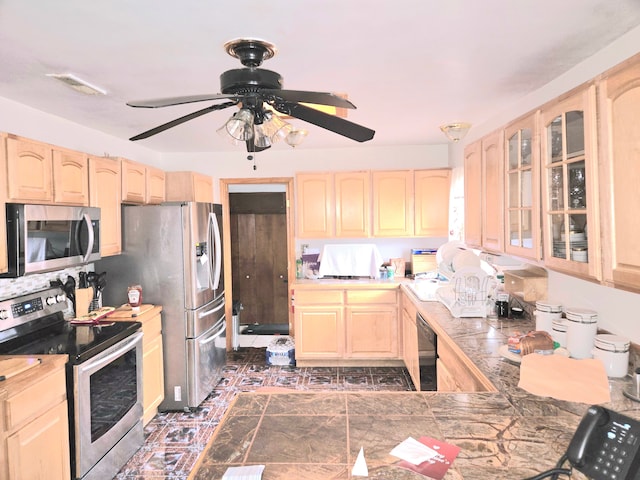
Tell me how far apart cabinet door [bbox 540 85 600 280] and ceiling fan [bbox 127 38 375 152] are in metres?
0.74

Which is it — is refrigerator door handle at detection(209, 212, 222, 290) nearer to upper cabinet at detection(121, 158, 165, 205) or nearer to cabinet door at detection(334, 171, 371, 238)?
upper cabinet at detection(121, 158, 165, 205)

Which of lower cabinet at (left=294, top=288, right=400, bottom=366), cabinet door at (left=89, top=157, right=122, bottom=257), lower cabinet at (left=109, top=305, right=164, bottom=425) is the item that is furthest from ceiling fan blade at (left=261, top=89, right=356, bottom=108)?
lower cabinet at (left=294, top=288, right=400, bottom=366)

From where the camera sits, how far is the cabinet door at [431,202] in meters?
4.40

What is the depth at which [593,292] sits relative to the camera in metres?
2.12

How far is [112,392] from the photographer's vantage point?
8.45 ft

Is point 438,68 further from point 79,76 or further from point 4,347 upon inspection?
point 4,347

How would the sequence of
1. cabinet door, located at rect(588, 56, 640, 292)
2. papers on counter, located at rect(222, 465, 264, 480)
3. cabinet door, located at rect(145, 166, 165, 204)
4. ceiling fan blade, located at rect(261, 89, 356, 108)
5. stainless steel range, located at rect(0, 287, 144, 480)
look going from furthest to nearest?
cabinet door, located at rect(145, 166, 165, 204), stainless steel range, located at rect(0, 287, 144, 480), ceiling fan blade, located at rect(261, 89, 356, 108), cabinet door, located at rect(588, 56, 640, 292), papers on counter, located at rect(222, 465, 264, 480)

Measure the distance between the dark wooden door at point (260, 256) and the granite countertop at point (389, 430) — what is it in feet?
14.2

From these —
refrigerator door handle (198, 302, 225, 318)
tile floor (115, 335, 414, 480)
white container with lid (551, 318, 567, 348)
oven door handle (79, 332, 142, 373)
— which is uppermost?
white container with lid (551, 318, 567, 348)

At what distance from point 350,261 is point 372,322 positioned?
2.37 feet

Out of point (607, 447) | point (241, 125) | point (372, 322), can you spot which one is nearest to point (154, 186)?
point (372, 322)

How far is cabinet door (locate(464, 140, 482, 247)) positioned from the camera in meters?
2.73

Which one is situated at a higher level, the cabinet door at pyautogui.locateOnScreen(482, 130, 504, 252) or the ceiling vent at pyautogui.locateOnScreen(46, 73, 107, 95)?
the ceiling vent at pyautogui.locateOnScreen(46, 73, 107, 95)

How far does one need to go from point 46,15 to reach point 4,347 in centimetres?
181
